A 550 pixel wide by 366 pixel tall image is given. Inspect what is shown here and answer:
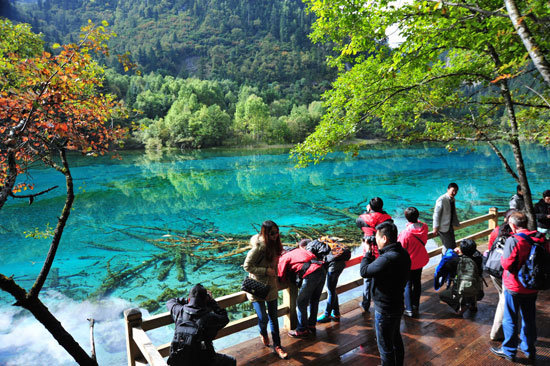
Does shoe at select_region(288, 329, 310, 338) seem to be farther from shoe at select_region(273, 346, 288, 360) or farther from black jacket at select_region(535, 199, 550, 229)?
black jacket at select_region(535, 199, 550, 229)

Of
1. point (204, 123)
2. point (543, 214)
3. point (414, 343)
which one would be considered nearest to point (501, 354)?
point (414, 343)

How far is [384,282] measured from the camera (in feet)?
9.34

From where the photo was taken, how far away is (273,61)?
15212 centimetres

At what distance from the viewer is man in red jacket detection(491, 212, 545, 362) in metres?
3.04

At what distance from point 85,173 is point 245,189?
20.3m

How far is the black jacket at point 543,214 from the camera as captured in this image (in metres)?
5.14

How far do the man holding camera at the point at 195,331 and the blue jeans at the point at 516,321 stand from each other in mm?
2978

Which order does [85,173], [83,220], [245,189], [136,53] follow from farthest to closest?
[136,53], [85,173], [245,189], [83,220]

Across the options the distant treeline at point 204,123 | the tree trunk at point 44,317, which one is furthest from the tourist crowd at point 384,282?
the distant treeline at point 204,123

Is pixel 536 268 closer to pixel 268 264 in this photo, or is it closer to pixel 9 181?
pixel 268 264

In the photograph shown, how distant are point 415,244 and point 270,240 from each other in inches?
81.5

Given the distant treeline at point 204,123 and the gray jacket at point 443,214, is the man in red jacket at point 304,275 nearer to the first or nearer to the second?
the gray jacket at point 443,214

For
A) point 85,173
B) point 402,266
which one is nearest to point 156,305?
point 402,266

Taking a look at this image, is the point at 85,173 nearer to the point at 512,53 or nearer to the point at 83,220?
the point at 83,220
